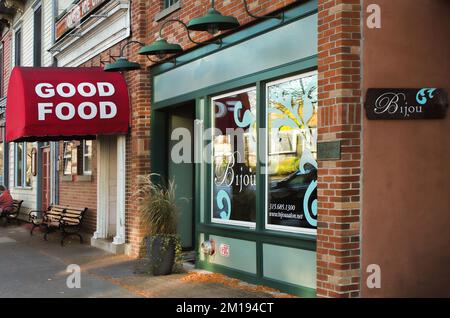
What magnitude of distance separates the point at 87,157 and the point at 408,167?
9564mm

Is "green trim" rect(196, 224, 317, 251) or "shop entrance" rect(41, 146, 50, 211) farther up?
"shop entrance" rect(41, 146, 50, 211)

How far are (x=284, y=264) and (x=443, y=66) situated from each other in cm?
293

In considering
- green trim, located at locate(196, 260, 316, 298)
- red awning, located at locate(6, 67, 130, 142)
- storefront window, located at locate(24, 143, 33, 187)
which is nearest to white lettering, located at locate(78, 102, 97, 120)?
red awning, located at locate(6, 67, 130, 142)

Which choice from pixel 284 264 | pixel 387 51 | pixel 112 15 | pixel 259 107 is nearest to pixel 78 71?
pixel 112 15

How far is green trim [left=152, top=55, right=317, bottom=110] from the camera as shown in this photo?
680cm

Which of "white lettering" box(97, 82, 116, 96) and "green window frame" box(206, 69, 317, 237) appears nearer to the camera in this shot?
"green window frame" box(206, 69, 317, 237)

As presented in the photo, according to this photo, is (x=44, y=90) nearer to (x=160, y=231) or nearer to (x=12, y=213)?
(x=160, y=231)

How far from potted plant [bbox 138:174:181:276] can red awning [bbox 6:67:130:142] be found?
275 cm

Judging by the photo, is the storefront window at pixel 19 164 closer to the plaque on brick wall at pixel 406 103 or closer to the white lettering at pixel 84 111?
the white lettering at pixel 84 111

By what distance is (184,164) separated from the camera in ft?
35.4

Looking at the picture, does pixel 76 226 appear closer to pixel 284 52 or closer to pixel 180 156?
pixel 180 156

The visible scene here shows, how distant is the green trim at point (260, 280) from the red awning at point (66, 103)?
3418 mm

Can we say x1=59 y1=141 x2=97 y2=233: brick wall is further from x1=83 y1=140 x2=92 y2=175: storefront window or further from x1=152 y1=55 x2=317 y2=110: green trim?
x1=152 y1=55 x2=317 y2=110: green trim

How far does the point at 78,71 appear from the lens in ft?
36.8
